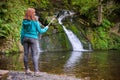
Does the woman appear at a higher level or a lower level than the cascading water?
higher

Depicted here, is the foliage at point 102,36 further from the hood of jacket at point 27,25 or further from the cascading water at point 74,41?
the hood of jacket at point 27,25

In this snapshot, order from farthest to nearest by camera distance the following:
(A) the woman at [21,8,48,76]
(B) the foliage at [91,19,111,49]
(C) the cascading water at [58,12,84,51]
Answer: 1. (B) the foliage at [91,19,111,49]
2. (C) the cascading water at [58,12,84,51]
3. (A) the woman at [21,8,48,76]

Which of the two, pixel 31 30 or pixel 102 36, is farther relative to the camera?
pixel 102 36

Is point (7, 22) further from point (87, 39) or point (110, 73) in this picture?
point (110, 73)

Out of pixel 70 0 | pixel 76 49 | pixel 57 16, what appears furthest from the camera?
pixel 70 0

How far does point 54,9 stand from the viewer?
2758cm

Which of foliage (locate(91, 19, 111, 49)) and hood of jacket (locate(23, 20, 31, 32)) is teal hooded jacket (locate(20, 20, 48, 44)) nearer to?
hood of jacket (locate(23, 20, 31, 32))

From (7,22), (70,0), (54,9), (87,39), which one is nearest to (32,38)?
(7,22)

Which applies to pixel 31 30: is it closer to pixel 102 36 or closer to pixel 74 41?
pixel 74 41

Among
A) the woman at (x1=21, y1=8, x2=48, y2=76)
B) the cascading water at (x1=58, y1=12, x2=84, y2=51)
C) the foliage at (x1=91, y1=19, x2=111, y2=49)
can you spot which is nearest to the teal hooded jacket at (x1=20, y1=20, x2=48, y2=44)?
the woman at (x1=21, y1=8, x2=48, y2=76)

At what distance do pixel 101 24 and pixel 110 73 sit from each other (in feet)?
43.7

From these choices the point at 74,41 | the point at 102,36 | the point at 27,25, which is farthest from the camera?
the point at 102,36

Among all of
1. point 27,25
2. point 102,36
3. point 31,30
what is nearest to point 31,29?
point 31,30

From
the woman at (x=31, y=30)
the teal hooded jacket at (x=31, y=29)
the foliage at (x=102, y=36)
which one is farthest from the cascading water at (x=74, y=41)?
the teal hooded jacket at (x=31, y=29)
